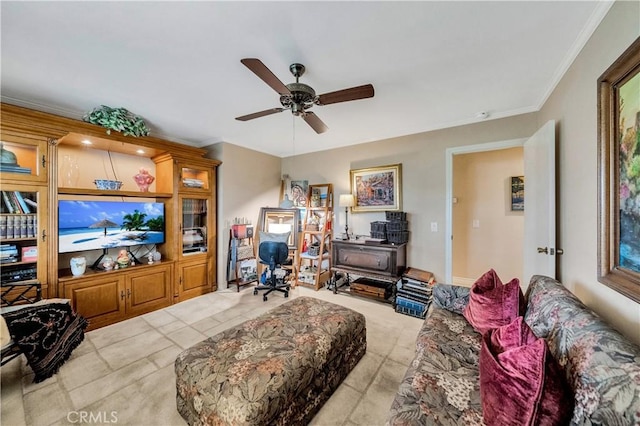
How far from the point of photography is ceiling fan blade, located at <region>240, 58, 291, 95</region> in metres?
1.49

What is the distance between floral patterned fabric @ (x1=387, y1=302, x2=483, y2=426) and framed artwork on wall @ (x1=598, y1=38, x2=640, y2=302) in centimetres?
84

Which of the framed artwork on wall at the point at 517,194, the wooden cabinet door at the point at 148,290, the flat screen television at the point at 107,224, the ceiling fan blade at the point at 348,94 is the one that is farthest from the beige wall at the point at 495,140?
the ceiling fan blade at the point at 348,94

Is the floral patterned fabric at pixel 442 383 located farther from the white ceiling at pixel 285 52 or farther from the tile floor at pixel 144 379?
the white ceiling at pixel 285 52

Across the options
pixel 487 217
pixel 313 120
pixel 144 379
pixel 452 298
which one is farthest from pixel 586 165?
pixel 144 379

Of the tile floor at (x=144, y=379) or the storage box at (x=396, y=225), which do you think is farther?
the storage box at (x=396, y=225)

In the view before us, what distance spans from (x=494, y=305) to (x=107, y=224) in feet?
13.6

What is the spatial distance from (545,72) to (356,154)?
2.42 meters

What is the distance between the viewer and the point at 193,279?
3617mm

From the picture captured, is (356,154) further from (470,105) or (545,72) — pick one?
(545,72)

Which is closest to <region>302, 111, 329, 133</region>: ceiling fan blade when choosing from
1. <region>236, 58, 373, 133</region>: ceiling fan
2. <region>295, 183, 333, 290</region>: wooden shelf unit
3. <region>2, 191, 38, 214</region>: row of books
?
<region>236, 58, 373, 133</region>: ceiling fan

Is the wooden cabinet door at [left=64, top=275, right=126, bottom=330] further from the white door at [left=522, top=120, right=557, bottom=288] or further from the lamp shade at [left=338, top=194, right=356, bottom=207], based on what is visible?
the white door at [left=522, top=120, right=557, bottom=288]

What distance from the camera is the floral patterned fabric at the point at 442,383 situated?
3.46 ft

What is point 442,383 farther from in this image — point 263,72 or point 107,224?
point 107,224

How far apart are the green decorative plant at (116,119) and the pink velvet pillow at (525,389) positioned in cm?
385
